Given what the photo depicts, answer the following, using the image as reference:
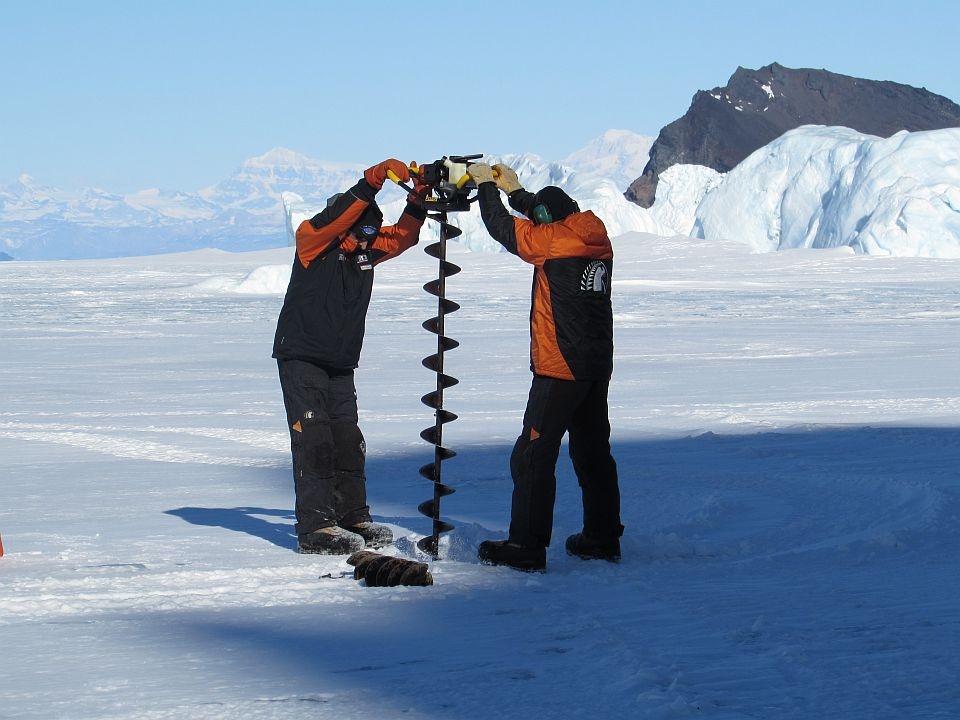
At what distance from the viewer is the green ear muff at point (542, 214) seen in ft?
15.1

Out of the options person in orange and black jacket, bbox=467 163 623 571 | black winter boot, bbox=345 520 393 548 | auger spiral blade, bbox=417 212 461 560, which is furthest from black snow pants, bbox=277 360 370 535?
person in orange and black jacket, bbox=467 163 623 571

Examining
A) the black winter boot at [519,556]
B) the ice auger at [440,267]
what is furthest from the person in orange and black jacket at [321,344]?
the black winter boot at [519,556]

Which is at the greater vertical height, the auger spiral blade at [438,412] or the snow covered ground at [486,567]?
the auger spiral blade at [438,412]

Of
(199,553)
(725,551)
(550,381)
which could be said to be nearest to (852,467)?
(725,551)

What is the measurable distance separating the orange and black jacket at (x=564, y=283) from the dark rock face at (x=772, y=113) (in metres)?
103

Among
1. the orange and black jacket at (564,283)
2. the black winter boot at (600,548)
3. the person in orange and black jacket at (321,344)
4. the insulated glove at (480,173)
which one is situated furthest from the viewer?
the person in orange and black jacket at (321,344)

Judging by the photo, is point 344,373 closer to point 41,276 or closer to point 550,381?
point 550,381

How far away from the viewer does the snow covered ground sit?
10.7ft

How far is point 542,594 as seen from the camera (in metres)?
4.30

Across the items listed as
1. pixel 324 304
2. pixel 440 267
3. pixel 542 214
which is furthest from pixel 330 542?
pixel 542 214

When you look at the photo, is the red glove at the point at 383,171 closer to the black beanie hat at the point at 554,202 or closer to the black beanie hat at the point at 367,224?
the black beanie hat at the point at 367,224

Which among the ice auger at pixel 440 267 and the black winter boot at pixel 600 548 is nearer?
the ice auger at pixel 440 267

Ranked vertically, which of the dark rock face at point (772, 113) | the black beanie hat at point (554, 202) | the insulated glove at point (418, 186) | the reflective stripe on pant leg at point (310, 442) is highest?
the dark rock face at point (772, 113)

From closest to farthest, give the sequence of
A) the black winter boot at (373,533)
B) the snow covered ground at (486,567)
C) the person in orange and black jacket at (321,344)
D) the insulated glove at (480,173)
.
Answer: the snow covered ground at (486,567) < the insulated glove at (480,173) < the person in orange and black jacket at (321,344) < the black winter boot at (373,533)
